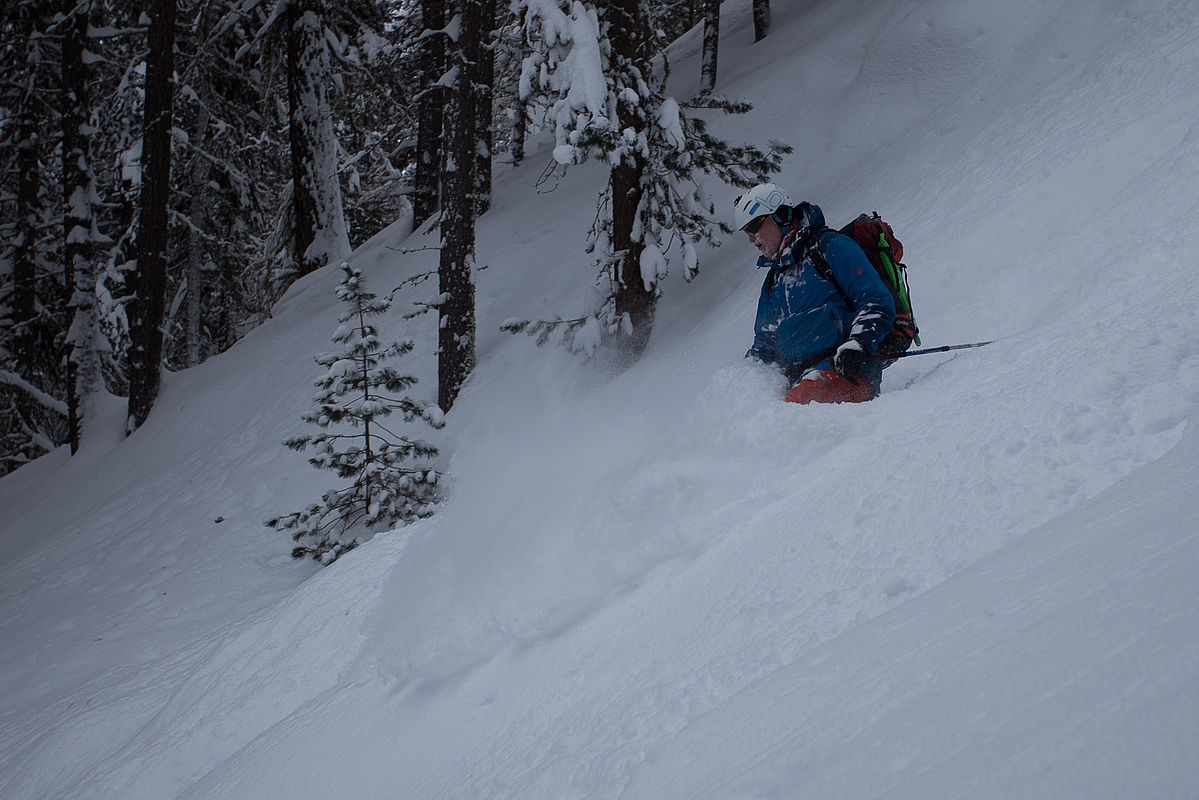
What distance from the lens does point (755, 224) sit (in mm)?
4871

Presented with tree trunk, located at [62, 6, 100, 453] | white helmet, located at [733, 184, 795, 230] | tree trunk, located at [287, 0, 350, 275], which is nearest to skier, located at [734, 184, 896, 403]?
white helmet, located at [733, 184, 795, 230]

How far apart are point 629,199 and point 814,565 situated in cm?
567

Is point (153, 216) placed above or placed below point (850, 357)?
above

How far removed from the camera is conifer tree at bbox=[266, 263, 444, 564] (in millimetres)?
7602

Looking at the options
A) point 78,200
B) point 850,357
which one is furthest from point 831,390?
point 78,200

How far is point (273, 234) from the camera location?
1659 cm

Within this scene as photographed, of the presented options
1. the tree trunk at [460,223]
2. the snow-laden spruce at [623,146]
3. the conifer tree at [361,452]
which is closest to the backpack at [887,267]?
the snow-laden spruce at [623,146]

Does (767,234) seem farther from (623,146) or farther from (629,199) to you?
(629,199)

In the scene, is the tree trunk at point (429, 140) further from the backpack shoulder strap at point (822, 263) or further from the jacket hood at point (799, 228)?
the backpack shoulder strap at point (822, 263)

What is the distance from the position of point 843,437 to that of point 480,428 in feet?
18.8

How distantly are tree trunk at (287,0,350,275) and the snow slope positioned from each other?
Result: 6.96 meters

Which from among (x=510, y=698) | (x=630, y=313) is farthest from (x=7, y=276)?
(x=510, y=698)

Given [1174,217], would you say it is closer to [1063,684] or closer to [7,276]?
[1063,684]

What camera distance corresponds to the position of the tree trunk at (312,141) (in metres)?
13.7
